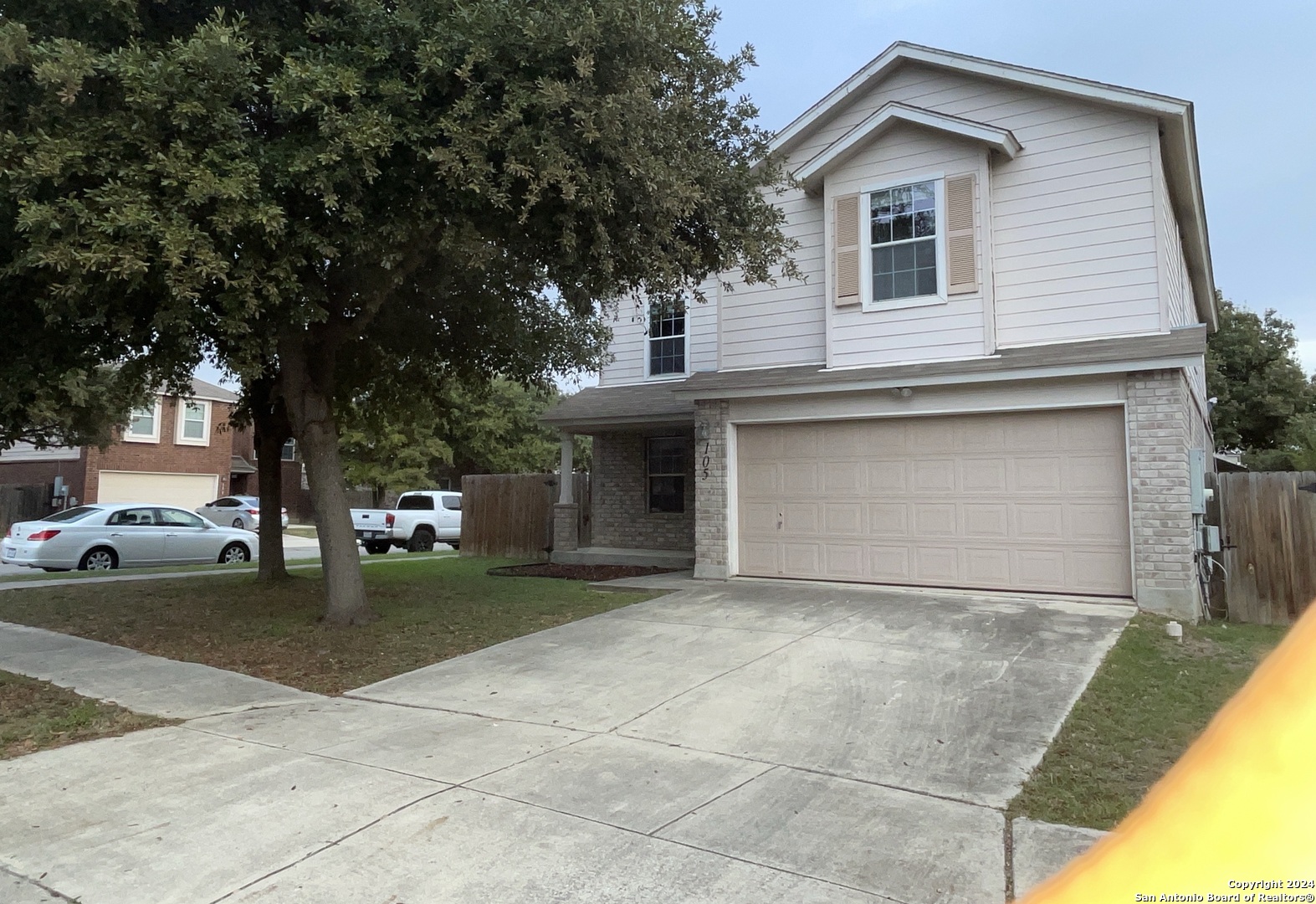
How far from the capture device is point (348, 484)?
37.6 metres

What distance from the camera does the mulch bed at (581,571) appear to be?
47.1ft

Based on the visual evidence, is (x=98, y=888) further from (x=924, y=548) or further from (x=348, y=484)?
(x=348, y=484)

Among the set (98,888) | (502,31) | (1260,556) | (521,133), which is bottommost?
(98,888)

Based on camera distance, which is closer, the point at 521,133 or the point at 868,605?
the point at 521,133

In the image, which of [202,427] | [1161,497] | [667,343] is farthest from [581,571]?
[202,427]

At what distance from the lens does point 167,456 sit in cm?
3441

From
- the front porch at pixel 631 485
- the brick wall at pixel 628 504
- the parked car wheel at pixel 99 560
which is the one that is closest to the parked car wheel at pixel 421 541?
the parked car wheel at pixel 99 560

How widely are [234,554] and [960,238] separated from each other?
1666cm

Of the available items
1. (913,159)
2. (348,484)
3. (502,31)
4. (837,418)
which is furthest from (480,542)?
(348,484)

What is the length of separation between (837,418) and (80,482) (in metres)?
31.5

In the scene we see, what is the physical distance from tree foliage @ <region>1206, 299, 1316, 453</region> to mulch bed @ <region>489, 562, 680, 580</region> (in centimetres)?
2463

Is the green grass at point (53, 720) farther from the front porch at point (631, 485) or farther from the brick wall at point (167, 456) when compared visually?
the brick wall at point (167, 456)

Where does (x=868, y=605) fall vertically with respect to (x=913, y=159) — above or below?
below

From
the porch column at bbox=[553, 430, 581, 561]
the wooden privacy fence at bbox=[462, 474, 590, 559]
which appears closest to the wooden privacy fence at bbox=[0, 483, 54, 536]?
the wooden privacy fence at bbox=[462, 474, 590, 559]
